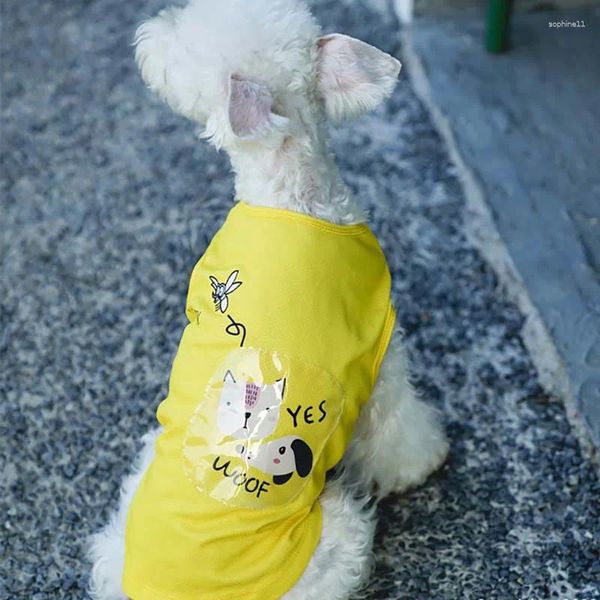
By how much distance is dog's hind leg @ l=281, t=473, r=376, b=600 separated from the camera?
2.12m

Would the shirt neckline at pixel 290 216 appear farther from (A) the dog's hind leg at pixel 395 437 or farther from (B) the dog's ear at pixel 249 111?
(A) the dog's hind leg at pixel 395 437

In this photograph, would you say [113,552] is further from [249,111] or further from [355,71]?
[355,71]

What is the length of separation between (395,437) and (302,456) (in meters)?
0.50

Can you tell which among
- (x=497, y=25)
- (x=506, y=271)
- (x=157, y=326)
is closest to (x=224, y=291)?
(x=157, y=326)

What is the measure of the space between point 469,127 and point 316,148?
5.28 feet

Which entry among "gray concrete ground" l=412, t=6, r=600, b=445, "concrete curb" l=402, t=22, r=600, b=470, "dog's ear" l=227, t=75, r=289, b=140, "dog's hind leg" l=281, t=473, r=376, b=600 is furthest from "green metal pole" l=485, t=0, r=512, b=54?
"dog's hind leg" l=281, t=473, r=376, b=600

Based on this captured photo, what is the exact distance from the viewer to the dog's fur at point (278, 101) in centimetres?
203

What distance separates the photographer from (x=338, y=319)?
212 cm

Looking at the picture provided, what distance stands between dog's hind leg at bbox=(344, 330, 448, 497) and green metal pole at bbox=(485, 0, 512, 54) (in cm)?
182

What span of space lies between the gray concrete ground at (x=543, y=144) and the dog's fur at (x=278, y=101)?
91 cm

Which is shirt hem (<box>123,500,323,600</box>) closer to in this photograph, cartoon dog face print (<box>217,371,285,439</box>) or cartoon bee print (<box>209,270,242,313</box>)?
cartoon dog face print (<box>217,371,285,439</box>)

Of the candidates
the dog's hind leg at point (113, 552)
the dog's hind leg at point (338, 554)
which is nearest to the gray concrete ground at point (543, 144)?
the dog's hind leg at point (338, 554)

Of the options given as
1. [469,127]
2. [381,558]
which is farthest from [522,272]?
[381,558]

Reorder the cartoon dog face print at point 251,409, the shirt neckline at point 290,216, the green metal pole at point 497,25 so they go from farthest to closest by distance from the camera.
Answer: the green metal pole at point 497,25 < the shirt neckline at point 290,216 < the cartoon dog face print at point 251,409
